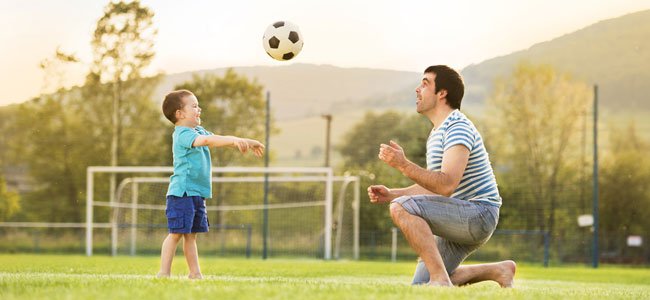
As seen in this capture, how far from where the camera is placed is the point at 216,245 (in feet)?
78.1

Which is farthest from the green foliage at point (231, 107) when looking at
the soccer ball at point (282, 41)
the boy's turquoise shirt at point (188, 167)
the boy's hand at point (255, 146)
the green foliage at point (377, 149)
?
the boy's hand at point (255, 146)

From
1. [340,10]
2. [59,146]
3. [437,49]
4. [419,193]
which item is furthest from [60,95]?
[419,193]

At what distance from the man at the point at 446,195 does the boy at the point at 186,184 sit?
56.2 inches

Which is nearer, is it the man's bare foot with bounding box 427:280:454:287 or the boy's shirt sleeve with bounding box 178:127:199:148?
the man's bare foot with bounding box 427:280:454:287

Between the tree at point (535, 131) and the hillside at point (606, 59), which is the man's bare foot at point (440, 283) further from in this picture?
the hillside at point (606, 59)

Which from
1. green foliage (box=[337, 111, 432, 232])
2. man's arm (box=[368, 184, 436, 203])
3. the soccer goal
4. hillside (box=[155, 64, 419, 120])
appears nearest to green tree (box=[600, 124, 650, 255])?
green foliage (box=[337, 111, 432, 232])

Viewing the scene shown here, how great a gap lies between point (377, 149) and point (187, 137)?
78.6 feet

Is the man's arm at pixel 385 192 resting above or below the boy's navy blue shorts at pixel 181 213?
above

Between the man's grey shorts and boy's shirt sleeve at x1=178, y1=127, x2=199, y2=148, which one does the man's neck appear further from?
boy's shirt sleeve at x1=178, y1=127, x2=199, y2=148

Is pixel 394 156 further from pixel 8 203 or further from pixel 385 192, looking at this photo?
pixel 8 203

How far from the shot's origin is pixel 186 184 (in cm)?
685

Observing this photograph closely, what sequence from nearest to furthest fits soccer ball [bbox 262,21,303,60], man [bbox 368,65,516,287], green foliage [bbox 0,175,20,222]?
man [bbox 368,65,516,287] → soccer ball [bbox 262,21,303,60] → green foliage [bbox 0,175,20,222]

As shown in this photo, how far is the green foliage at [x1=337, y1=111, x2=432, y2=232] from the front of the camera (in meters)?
28.3

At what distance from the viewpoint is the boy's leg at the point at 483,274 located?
6.15 m
